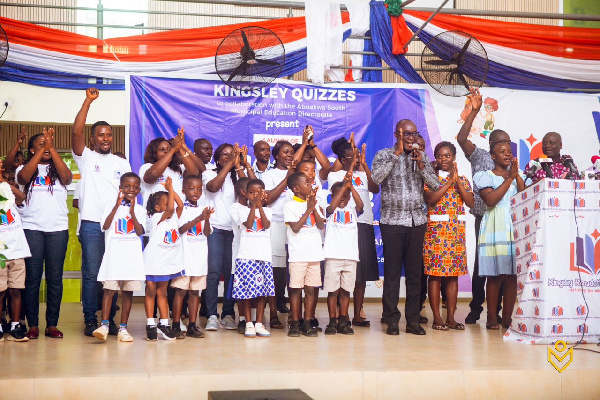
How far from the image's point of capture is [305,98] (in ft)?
25.6

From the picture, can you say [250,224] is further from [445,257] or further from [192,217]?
[445,257]

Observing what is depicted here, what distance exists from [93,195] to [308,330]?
1998 millimetres

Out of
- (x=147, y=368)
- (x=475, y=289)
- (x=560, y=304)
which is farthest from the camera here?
(x=475, y=289)

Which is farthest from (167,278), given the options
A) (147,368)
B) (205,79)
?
(205,79)

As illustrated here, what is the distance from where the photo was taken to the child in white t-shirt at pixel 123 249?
17.9 feet

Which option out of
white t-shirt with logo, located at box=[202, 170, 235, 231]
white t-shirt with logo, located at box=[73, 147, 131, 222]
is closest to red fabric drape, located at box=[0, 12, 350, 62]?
white t-shirt with logo, located at box=[202, 170, 235, 231]

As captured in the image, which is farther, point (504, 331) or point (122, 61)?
point (122, 61)

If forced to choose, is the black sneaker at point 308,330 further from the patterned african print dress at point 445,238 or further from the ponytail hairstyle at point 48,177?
the ponytail hairstyle at point 48,177

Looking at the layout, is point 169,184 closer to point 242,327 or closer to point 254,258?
point 254,258

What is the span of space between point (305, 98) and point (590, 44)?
3.46m

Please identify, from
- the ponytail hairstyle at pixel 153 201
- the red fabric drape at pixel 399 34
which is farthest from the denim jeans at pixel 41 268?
the red fabric drape at pixel 399 34

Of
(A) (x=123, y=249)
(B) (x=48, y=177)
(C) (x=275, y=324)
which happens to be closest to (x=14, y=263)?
(B) (x=48, y=177)

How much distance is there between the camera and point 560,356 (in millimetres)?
4926

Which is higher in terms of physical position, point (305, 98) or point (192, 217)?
point (305, 98)
